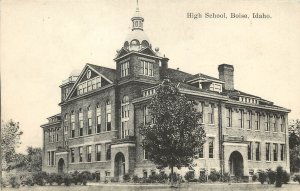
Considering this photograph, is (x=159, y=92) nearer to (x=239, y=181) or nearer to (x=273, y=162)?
(x=239, y=181)

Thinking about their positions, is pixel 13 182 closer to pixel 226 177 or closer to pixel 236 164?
pixel 226 177

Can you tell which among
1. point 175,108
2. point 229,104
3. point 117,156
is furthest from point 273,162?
point 175,108

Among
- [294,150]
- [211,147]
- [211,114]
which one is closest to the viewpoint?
[211,147]

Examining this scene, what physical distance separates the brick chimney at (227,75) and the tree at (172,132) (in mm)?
10987

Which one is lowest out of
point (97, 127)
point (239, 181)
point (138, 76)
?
point (239, 181)

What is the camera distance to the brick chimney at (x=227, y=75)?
35819 mm

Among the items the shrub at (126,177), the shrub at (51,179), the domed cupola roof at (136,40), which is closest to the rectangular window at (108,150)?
the shrub at (126,177)

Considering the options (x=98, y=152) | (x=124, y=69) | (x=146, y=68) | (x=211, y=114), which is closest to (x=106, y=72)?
(x=124, y=69)

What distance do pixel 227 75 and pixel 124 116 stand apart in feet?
28.3

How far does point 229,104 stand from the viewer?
3422 cm

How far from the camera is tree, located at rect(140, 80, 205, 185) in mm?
24641

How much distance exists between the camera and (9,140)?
2389 cm

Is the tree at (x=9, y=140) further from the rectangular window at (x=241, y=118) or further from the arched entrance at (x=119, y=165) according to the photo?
the rectangular window at (x=241, y=118)

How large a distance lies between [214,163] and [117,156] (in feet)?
22.1
